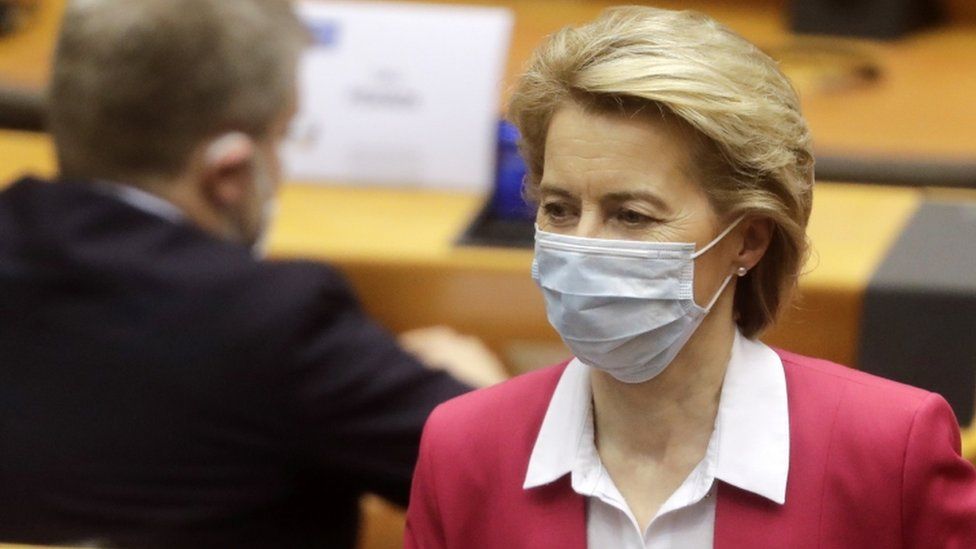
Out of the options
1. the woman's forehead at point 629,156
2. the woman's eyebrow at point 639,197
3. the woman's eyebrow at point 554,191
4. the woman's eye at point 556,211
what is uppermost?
the woman's forehead at point 629,156

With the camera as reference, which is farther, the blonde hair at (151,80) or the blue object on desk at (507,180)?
the blue object on desk at (507,180)

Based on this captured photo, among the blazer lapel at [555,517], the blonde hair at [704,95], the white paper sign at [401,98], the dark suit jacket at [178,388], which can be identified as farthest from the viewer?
the white paper sign at [401,98]

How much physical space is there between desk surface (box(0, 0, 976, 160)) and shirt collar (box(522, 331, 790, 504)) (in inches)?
66.6

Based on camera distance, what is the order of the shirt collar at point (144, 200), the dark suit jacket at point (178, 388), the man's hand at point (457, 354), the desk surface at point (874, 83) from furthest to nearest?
the desk surface at point (874, 83) < the man's hand at point (457, 354) < the shirt collar at point (144, 200) < the dark suit jacket at point (178, 388)

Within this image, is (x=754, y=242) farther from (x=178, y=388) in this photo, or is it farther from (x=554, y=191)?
(x=178, y=388)

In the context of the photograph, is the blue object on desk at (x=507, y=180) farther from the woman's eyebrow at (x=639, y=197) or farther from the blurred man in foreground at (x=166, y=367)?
the woman's eyebrow at (x=639, y=197)

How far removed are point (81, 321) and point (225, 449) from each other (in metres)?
0.22

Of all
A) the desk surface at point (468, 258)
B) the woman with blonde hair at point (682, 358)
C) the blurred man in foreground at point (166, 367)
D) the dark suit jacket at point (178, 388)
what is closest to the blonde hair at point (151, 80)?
the blurred man in foreground at point (166, 367)

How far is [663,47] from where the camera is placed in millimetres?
1236

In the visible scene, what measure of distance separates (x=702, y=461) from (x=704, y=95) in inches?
12.3

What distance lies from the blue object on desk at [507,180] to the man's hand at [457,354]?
0.23 metres

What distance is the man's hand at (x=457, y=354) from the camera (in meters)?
2.13

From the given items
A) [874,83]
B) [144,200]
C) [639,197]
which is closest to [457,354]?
[144,200]

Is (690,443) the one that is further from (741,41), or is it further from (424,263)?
(424,263)
